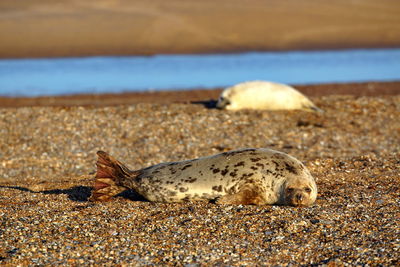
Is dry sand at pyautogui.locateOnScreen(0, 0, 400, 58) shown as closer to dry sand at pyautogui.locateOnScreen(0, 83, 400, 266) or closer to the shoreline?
the shoreline

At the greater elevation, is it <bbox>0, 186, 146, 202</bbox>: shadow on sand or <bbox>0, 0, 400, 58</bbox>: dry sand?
<bbox>0, 0, 400, 58</bbox>: dry sand

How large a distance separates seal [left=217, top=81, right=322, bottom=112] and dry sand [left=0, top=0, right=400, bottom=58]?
20959mm

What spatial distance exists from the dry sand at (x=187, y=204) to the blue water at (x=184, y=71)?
313 inches

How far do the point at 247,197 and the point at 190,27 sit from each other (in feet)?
111

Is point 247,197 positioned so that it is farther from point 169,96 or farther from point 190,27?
point 190,27

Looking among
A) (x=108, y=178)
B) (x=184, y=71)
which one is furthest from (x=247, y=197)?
(x=184, y=71)

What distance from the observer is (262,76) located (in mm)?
24516

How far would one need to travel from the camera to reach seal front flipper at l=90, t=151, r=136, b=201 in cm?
722

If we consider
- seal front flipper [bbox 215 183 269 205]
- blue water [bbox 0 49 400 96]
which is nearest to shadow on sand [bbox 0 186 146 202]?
seal front flipper [bbox 215 183 269 205]

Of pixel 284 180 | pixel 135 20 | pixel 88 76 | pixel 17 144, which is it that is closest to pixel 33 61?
pixel 88 76

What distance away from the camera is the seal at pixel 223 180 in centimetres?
672

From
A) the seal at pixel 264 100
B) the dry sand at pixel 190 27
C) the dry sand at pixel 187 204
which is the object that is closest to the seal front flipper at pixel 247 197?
the dry sand at pixel 187 204

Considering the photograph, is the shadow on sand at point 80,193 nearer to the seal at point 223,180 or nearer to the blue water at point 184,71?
the seal at point 223,180

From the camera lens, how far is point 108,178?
731 cm
